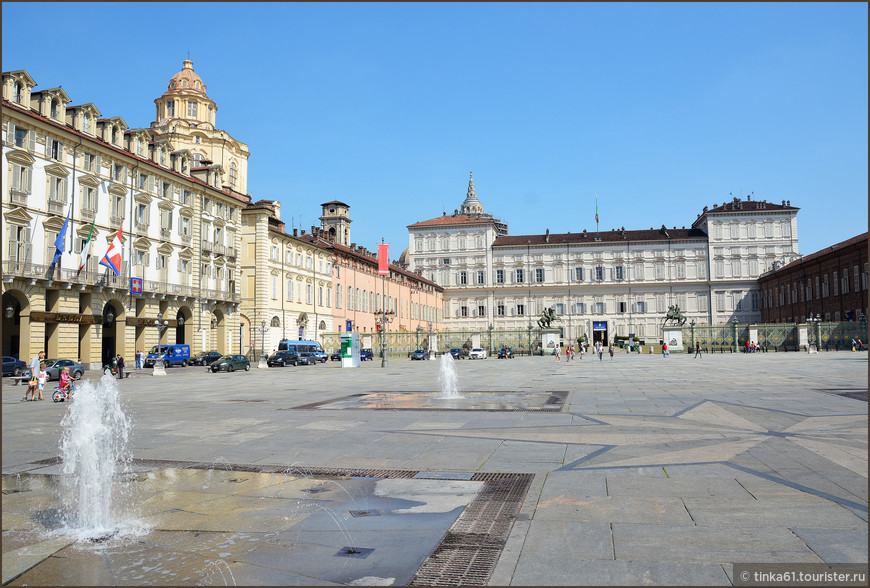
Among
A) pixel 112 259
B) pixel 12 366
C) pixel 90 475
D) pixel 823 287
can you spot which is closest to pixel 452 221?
pixel 823 287

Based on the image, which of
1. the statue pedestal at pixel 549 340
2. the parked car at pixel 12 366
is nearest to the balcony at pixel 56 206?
the parked car at pixel 12 366

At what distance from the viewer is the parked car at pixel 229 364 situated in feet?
128

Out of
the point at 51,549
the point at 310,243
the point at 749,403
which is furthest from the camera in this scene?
the point at 310,243

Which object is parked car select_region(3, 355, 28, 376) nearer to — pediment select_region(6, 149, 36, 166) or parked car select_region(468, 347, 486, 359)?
pediment select_region(6, 149, 36, 166)

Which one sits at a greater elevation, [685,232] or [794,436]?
[685,232]

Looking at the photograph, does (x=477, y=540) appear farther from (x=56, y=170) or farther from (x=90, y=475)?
(x=56, y=170)

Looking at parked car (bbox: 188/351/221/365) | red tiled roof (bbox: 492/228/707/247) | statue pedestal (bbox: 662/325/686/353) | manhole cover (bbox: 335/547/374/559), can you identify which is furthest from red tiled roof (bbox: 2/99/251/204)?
red tiled roof (bbox: 492/228/707/247)

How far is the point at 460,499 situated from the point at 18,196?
122 feet

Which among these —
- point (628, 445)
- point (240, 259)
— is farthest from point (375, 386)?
point (240, 259)

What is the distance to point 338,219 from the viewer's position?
3829 inches

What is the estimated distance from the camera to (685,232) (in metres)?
97.1

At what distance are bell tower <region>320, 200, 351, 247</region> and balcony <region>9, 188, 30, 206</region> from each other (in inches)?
2348

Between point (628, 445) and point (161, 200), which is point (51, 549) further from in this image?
point (161, 200)

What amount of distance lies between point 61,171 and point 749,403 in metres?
38.9
